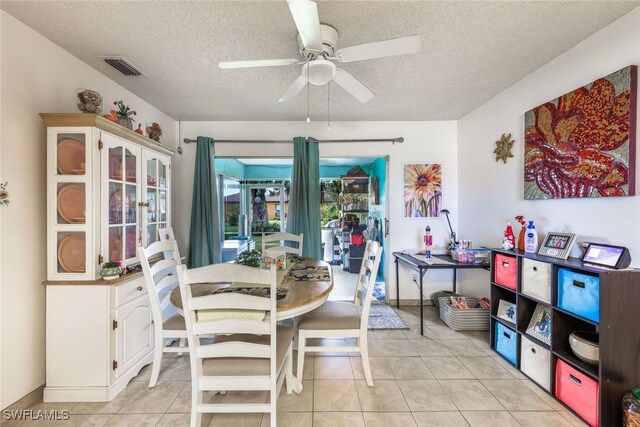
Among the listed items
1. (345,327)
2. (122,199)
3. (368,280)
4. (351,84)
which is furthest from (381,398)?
(122,199)

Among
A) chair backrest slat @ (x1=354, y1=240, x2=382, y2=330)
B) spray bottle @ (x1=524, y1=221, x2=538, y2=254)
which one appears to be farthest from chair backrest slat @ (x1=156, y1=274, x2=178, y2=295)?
spray bottle @ (x1=524, y1=221, x2=538, y2=254)

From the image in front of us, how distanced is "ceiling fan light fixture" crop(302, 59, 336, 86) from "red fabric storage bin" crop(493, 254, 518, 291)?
2023 millimetres

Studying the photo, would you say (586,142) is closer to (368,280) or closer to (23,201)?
(368,280)

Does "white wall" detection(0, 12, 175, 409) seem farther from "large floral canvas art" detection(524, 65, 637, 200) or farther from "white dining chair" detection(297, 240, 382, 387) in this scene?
"large floral canvas art" detection(524, 65, 637, 200)

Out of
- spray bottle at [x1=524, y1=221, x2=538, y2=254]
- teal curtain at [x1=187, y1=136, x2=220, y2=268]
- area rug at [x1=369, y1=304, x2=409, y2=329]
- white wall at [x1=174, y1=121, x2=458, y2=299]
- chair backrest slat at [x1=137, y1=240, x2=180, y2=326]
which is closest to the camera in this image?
chair backrest slat at [x1=137, y1=240, x2=180, y2=326]

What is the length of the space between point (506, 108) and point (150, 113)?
12.4 feet

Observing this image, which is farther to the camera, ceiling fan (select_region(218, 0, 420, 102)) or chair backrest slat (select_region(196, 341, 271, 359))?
chair backrest slat (select_region(196, 341, 271, 359))

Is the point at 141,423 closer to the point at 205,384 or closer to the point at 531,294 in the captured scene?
the point at 205,384

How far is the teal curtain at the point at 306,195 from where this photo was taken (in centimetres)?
342

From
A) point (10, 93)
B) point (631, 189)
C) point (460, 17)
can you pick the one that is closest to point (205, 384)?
point (10, 93)

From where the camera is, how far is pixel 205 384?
4.57 feet

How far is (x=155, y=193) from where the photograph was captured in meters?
2.54

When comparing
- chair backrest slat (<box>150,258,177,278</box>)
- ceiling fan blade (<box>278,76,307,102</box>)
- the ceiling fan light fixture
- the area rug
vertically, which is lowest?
the area rug

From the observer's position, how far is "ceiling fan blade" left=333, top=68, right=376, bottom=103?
1714 mm
